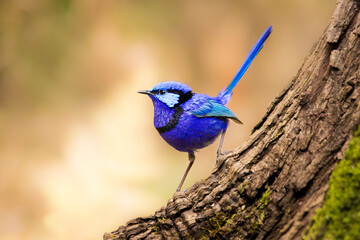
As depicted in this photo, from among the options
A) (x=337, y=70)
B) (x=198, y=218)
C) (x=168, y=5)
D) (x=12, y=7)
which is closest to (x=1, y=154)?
(x=12, y=7)

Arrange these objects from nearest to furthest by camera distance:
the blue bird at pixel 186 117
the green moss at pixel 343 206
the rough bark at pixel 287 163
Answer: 1. the green moss at pixel 343 206
2. the rough bark at pixel 287 163
3. the blue bird at pixel 186 117

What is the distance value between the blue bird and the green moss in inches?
56.5

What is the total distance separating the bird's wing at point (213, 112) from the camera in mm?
3221

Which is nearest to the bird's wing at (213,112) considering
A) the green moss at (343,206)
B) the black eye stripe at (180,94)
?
the black eye stripe at (180,94)

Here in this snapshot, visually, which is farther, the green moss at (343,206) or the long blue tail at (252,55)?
the long blue tail at (252,55)

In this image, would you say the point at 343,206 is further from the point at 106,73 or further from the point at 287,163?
the point at 106,73

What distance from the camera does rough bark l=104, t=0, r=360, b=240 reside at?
198cm

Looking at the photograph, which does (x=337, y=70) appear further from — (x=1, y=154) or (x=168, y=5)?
(x=1, y=154)

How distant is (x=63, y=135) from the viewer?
16.6ft

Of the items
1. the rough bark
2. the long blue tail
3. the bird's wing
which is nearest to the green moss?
the rough bark

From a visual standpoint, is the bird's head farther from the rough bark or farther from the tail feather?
the rough bark

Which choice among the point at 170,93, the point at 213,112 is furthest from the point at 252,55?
the point at 170,93

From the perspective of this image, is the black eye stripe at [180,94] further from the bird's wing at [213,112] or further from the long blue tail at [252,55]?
the long blue tail at [252,55]

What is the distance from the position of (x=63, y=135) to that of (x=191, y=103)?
236cm
